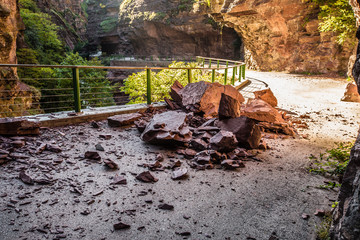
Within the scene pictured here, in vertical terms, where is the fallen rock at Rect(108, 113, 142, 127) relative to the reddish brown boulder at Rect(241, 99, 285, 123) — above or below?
below

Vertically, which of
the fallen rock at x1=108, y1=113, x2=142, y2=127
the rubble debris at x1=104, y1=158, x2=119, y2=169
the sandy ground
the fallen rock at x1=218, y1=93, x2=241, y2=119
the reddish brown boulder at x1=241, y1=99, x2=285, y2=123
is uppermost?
the fallen rock at x1=218, y1=93, x2=241, y2=119

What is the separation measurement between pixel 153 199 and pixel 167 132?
1725 mm

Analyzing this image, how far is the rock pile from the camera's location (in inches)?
162

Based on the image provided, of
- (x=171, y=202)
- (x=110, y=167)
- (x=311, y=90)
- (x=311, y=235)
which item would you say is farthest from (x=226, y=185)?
(x=311, y=90)

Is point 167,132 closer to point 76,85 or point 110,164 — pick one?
point 110,164

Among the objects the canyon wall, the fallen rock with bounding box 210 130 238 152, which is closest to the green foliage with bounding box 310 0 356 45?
the fallen rock with bounding box 210 130 238 152

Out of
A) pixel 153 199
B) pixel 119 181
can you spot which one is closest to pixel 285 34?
pixel 119 181

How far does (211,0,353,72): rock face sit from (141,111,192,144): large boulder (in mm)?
16980

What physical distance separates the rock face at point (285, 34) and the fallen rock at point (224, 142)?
16933mm

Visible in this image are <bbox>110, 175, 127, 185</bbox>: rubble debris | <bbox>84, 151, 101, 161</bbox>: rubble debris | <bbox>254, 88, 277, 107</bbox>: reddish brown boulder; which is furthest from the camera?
<bbox>254, 88, 277, 107</bbox>: reddish brown boulder

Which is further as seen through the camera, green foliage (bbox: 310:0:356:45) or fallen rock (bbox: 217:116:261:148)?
green foliage (bbox: 310:0:356:45)

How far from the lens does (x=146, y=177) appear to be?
135 inches

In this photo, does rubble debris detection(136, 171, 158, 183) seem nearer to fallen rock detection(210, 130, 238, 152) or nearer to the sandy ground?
the sandy ground

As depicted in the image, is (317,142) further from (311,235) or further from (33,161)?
(33,161)
